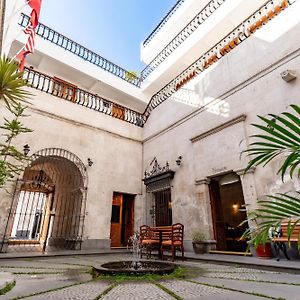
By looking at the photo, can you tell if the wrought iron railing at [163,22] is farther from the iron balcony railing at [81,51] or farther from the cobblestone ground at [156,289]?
the cobblestone ground at [156,289]

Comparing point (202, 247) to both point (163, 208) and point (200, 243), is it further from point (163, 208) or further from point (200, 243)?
point (163, 208)

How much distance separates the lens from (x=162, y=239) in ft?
18.7

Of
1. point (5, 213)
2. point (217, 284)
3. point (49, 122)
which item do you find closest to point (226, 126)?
point (217, 284)

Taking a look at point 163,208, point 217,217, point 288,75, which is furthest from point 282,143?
point 163,208

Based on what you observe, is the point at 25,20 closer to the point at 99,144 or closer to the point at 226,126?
the point at 99,144

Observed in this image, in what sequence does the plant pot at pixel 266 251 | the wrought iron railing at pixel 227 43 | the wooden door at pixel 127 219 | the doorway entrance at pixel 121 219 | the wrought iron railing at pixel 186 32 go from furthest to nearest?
the wrought iron railing at pixel 186 32 → the wooden door at pixel 127 219 → the doorway entrance at pixel 121 219 → the wrought iron railing at pixel 227 43 → the plant pot at pixel 266 251

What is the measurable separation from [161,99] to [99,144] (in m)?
3.66

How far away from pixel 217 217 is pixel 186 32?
9.39 metres

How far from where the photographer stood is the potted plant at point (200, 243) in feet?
20.4

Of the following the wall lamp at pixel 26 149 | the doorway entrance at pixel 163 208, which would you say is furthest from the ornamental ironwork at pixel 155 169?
the wall lamp at pixel 26 149

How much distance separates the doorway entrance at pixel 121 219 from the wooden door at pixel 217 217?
12.5 feet

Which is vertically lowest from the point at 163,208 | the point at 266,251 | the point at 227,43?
the point at 266,251

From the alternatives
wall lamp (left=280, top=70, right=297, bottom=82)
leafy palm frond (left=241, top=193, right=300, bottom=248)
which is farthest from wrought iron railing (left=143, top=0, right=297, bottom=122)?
leafy palm frond (left=241, top=193, right=300, bottom=248)

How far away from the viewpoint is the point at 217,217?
6.84 m
